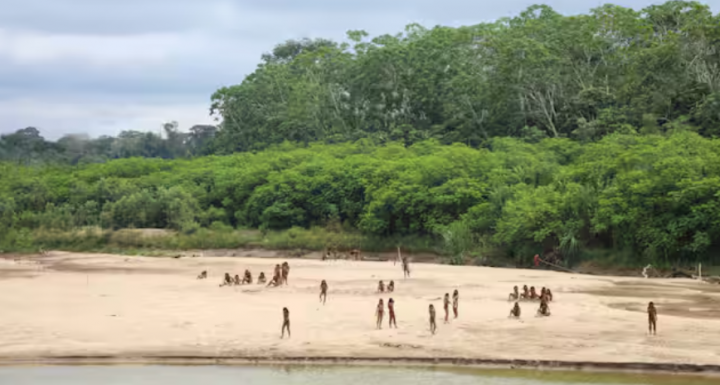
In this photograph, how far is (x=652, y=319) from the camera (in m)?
28.5

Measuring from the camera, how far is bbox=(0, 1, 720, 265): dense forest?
5416 centimetres

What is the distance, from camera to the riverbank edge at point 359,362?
24984mm

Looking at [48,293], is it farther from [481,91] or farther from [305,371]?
[481,91]

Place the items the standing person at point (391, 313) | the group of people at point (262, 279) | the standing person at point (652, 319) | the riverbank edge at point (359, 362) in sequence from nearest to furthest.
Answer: the riverbank edge at point (359, 362)
the standing person at point (652, 319)
the standing person at point (391, 313)
the group of people at point (262, 279)

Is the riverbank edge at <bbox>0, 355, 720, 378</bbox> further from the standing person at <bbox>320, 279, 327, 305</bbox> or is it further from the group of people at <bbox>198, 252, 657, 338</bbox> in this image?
the standing person at <bbox>320, 279, 327, 305</bbox>

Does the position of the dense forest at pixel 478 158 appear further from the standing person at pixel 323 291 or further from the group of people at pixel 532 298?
the standing person at pixel 323 291

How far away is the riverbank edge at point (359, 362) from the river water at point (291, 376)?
414 mm

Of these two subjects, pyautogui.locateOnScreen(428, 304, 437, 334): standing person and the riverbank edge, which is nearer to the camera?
the riverbank edge

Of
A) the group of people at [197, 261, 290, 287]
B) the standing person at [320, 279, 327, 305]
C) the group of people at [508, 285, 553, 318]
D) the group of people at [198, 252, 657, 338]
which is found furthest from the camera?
the group of people at [197, 261, 290, 287]

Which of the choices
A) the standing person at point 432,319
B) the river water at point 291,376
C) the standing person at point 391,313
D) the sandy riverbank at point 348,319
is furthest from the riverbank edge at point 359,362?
the standing person at point 391,313

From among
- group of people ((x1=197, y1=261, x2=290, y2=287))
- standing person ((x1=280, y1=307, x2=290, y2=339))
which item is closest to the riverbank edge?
standing person ((x1=280, y1=307, x2=290, y2=339))

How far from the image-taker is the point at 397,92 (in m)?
95.6

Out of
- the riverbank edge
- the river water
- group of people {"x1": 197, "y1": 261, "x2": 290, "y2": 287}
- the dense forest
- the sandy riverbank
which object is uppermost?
the dense forest

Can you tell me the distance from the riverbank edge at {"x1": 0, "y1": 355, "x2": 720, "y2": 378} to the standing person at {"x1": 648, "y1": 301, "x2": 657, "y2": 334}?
353 cm
